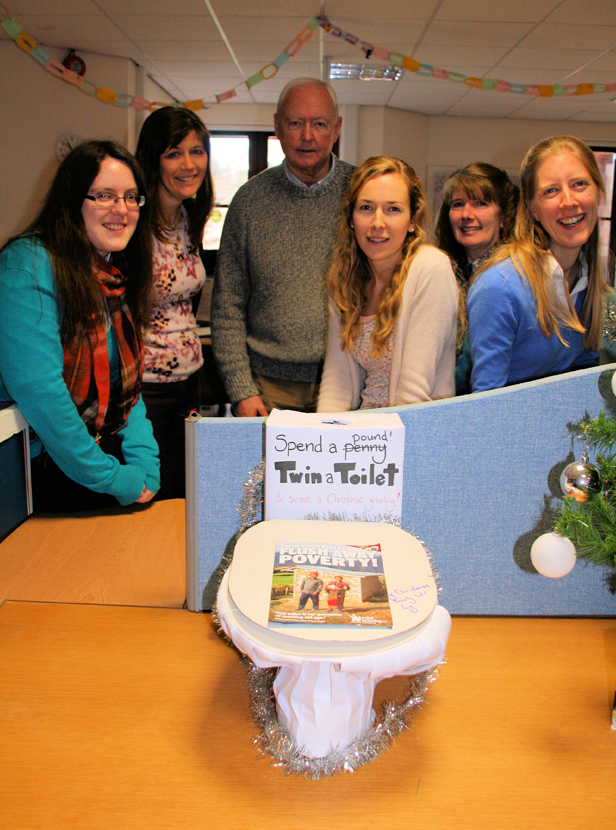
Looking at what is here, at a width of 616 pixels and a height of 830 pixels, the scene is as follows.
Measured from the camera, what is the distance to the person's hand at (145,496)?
150 cm

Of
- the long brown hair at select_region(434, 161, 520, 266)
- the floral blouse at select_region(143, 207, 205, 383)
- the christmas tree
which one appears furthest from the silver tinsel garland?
the long brown hair at select_region(434, 161, 520, 266)

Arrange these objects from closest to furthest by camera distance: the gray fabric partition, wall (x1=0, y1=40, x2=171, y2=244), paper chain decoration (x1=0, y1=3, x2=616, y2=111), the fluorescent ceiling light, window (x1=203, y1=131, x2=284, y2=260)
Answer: the gray fabric partition → paper chain decoration (x1=0, y1=3, x2=616, y2=111) → wall (x1=0, y1=40, x2=171, y2=244) → the fluorescent ceiling light → window (x1=203, y1=131, x2=284, y2=260)

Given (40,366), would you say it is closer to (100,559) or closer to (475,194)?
(100,559)

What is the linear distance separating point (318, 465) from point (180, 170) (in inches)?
54.3

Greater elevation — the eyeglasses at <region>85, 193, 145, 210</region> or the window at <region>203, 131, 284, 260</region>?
the window at <region>203, 131, 284, 260</region>

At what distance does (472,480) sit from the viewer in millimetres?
1053

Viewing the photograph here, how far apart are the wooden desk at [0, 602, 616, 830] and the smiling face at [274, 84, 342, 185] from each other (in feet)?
4.64

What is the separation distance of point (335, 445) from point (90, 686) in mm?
494

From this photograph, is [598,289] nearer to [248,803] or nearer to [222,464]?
[222,464]

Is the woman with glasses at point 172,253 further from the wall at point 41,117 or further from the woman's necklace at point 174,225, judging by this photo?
the wall at point 41,117

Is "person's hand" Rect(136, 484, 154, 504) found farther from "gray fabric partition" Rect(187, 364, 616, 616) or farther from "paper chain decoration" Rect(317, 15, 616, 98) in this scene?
"paper chain decoration" Rect(317, 15, 616, 98)

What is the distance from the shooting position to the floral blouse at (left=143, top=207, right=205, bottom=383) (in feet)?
6.44

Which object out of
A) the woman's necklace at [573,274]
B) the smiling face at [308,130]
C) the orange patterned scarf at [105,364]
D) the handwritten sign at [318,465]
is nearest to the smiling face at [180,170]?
the smiling face at [308,130]

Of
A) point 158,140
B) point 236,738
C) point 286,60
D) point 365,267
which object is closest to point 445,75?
point 286,60
